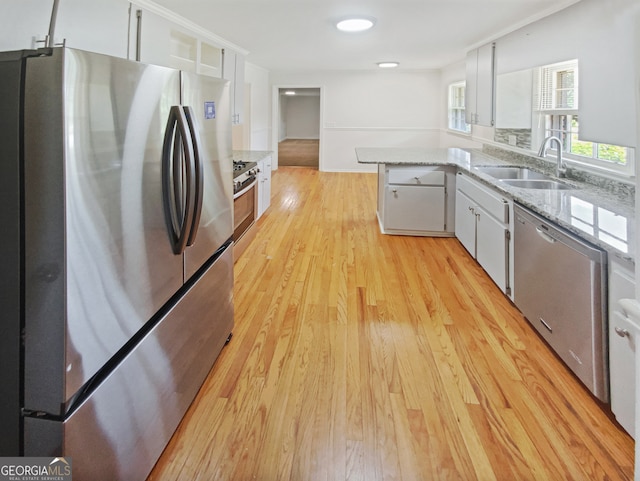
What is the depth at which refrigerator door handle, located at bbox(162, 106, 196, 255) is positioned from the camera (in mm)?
1473

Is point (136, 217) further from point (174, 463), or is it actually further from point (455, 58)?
point (455, 58)

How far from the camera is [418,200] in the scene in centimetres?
459

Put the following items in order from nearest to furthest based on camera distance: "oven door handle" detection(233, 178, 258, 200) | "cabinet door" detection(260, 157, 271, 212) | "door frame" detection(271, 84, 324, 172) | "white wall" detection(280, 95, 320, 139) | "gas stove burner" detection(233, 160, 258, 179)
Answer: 1. "oven door handle" detection(233, 178, 258, 200)
2. "gas stove burner" detection(233, 160, 258, 179)
3. "cabinet door" detection(260, 157, 271, 212)
4. "door frame" detection(271, 84, 324, 172)
5. "white wall" detection(280, 95, 320, 139)

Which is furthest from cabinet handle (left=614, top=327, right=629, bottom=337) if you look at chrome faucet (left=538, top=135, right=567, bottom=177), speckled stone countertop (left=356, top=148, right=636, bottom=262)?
chrome faucet (left=538, top=135, right=567, bottom=177)

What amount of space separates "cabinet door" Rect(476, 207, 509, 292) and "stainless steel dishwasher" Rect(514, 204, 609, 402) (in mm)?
256

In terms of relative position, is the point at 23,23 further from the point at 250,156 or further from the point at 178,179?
the point at 250,156

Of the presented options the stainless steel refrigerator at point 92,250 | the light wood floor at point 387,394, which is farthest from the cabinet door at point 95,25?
the light wood floor at point 387,394

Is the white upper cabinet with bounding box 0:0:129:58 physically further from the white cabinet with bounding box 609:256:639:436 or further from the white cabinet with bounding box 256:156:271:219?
the white cabinet with bounding box 609:256:639:436

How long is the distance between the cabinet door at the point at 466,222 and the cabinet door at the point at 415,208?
0.25 m

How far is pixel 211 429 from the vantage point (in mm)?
1733

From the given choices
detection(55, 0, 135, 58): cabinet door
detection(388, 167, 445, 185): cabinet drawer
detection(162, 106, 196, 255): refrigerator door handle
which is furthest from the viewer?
detection(388, 167, 445, 185): cabinet drawer

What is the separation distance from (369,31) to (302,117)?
404 inches

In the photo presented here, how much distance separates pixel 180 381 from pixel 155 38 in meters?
2.77

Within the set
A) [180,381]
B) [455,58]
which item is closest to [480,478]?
[180,381]
